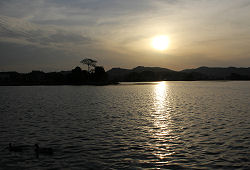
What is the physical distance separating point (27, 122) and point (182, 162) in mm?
22873

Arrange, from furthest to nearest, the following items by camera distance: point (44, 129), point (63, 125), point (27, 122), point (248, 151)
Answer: point (27, 122) < point (63, 125) < point (44, 129) < point (248, 151)

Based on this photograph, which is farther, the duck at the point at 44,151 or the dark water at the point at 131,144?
the duck at the point at 44,151

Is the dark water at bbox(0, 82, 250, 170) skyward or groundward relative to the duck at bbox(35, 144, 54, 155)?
groundward

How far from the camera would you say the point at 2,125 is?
28.2 metres

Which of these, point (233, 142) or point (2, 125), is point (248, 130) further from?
point (2, 125)

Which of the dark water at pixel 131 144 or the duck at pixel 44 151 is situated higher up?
the duck at pixel 44 151

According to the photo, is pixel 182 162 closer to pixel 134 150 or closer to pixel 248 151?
pixel 134 150

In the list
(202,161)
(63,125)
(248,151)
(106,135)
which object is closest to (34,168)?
(106,135)

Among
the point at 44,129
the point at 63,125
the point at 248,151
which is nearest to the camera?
the point at 248,151

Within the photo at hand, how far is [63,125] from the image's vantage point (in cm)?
2784

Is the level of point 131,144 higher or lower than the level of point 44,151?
lower

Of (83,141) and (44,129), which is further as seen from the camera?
(44,129)

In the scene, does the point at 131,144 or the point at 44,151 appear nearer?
the point at 44,151

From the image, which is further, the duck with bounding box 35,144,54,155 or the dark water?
the duck with bounding box 35,144,54,155
